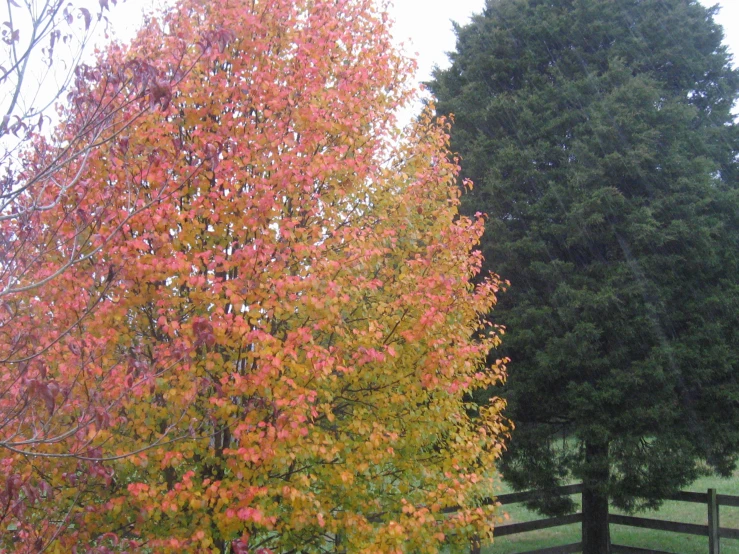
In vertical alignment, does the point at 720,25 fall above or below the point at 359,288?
above

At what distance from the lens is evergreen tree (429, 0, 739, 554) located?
1112cm

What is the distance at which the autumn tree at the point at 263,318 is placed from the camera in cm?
529

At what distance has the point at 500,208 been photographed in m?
12.7

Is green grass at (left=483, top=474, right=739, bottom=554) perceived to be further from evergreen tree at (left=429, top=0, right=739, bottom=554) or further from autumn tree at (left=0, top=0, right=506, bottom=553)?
autumn tree at (left=0, top=0, right=506, bottom=553)

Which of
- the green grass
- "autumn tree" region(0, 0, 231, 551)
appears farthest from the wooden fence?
"autumn tree" region(0, 0, 231, 551)

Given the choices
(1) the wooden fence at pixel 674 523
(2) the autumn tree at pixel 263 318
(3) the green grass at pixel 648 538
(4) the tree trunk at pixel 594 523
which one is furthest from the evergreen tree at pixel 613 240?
(2) the autumn tree at pixel 263 318

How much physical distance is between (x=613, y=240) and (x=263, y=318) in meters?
7.59

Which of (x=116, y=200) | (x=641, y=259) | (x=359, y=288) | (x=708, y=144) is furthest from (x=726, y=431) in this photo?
(x=116, y=200)

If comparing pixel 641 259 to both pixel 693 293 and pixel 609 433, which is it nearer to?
pixel 693 293

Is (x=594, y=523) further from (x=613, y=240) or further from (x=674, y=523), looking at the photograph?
(x=613, y=240)

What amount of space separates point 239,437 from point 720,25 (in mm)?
12659

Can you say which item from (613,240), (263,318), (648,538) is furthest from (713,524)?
(263,318)

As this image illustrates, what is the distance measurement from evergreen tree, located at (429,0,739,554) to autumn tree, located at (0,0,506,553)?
4.69 m

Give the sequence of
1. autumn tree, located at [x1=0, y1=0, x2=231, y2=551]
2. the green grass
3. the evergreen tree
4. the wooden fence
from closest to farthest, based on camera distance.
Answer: autumn tree, located at [x1=0, y1=0, x2=231, y2=551]
the evergreen tree
the wooden fence
the green grass
